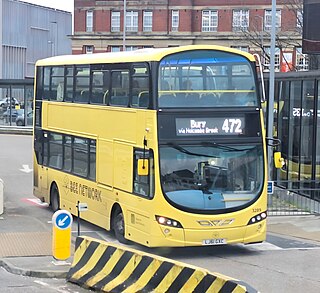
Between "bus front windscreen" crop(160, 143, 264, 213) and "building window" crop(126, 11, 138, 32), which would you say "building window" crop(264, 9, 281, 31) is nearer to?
"building window" crop(126, 11, 138, 32)

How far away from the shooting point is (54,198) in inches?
770

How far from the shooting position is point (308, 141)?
22.2m

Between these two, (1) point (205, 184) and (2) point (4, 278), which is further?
(1) point (205, 184)

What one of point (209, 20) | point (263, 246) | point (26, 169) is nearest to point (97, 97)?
Result: point (263, 246)

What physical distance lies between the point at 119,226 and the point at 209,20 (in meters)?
67.6

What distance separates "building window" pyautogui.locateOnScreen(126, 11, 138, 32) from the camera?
267 feet

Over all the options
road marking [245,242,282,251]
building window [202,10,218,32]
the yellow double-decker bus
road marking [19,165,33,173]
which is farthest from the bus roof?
building window [202,10,218,32]

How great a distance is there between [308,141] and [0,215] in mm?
9426

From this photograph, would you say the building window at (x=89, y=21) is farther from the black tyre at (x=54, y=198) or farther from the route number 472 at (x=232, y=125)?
the route number 472 at (x=232, y=125)

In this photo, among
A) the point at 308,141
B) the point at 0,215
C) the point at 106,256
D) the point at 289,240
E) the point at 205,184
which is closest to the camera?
the point at 106,256

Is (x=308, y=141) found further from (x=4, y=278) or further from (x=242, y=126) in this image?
(x=4, y=278)

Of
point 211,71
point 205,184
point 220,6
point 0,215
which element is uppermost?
point 220,6

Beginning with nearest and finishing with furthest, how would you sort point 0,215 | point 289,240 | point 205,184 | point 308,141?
point 205,184
point 289,240
point 0,215
point 308,141

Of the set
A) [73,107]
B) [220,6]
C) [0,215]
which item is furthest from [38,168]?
[220,6]
